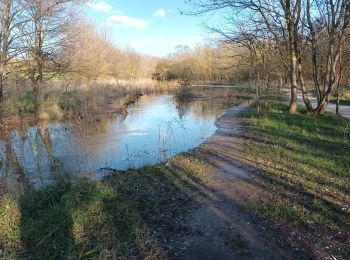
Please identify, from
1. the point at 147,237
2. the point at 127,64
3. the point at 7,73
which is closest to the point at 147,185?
the point at 147,237

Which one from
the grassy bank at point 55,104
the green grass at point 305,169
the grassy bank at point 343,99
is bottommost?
the green grass at point 305,169

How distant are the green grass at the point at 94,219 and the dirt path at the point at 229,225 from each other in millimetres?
336

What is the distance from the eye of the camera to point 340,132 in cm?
1279

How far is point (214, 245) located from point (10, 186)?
5.54 m

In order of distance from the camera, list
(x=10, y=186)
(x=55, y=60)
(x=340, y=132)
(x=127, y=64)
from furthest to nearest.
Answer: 1. (x=127, y=64)
2. (x=55, y=60)
3. (x=340, y=132)
4. (x=10, y=186)

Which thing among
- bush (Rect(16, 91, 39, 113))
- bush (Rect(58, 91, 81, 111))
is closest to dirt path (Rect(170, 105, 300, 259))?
bush (Rect(16, 91, 39, 113))

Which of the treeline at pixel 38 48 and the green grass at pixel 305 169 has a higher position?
the treeline at pixel 38 48

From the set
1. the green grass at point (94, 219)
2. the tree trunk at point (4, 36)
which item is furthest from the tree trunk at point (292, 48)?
the tree trunk at point (4, 36)

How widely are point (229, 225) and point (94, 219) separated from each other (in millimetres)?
2152

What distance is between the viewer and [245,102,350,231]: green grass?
6.10 meters

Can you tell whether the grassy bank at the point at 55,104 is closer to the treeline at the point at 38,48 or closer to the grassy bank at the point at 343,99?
the treeline at the point at 38,48

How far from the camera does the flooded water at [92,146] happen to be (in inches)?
384

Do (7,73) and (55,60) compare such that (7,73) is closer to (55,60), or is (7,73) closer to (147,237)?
(55,60)

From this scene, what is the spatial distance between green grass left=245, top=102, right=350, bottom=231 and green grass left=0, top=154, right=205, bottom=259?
1838 mm
